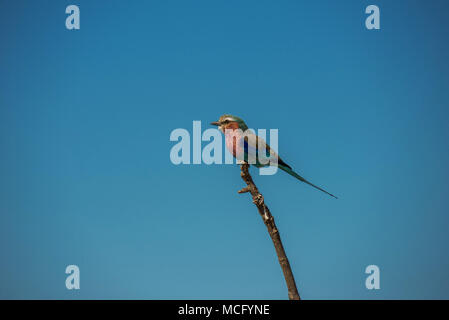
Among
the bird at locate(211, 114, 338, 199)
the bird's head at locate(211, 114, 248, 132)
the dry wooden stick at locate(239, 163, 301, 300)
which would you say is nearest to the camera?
the dry wooden stick at locate(239, 163, 301, 300)

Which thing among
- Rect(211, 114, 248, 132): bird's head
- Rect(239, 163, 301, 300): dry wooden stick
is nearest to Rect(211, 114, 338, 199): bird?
Rect(211, 114, 248, 132): bird's head

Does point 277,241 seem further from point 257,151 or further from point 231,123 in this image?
point 231,123

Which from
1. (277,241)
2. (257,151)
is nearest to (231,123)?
(257,151)

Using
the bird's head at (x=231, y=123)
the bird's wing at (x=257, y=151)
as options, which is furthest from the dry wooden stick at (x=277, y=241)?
the bird's head at (x=231, y=123)

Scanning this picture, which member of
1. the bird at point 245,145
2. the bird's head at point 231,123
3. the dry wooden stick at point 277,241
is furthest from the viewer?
the bird's head at point 231,123

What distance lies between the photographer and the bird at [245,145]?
5.46 meters

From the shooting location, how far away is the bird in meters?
5.46

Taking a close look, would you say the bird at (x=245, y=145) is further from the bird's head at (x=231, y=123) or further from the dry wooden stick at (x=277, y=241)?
the dry wooden stick at (x=277, y=241)

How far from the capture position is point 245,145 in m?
5.53

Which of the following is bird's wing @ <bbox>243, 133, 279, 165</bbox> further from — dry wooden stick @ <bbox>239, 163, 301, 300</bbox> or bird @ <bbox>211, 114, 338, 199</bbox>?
dry wooden stick @ <bbox>239, 163, 301, 300</bbox>

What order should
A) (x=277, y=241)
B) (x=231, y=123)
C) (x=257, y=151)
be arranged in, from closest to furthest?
(x=277, y=241) < (x=257, y=151) < (x=231, y=123)
